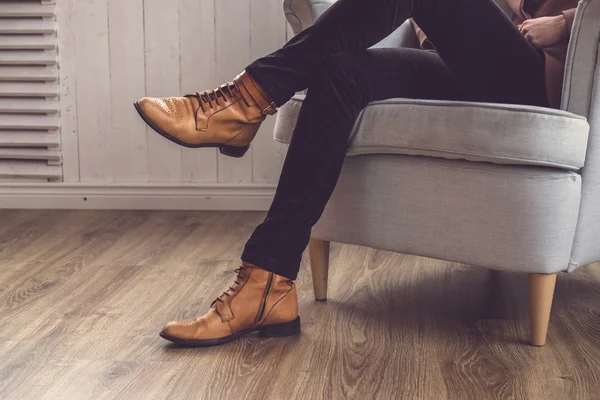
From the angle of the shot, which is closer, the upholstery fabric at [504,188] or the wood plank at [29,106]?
the upholstery fabric at [504,188]

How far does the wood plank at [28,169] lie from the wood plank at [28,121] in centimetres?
13

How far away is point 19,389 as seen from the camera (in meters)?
1.26

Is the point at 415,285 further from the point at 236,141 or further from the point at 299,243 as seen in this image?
the point at 236,141

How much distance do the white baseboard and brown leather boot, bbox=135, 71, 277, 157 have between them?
1407 millimetres

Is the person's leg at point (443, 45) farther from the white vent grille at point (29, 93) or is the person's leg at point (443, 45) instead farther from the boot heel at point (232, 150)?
the white vent grille at point (29, 93)

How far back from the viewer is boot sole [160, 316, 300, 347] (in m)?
1.45

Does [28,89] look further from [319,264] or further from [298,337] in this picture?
[298,337]

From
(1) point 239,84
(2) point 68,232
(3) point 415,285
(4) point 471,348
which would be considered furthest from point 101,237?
(4) point 471,348

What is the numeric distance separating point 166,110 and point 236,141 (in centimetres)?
14

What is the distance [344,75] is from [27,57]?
168 cm

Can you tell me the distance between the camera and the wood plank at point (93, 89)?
110 inches

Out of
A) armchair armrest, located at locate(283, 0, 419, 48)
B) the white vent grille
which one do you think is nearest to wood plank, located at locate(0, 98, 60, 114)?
the white vent grille

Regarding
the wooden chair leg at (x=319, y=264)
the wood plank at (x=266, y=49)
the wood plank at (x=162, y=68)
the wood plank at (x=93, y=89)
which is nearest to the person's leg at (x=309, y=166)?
the wooden chair leg at (x=319, y=264)

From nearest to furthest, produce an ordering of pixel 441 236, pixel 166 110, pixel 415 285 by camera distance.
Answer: pixel 166 110, pixel 441 236, pixel 415 285
